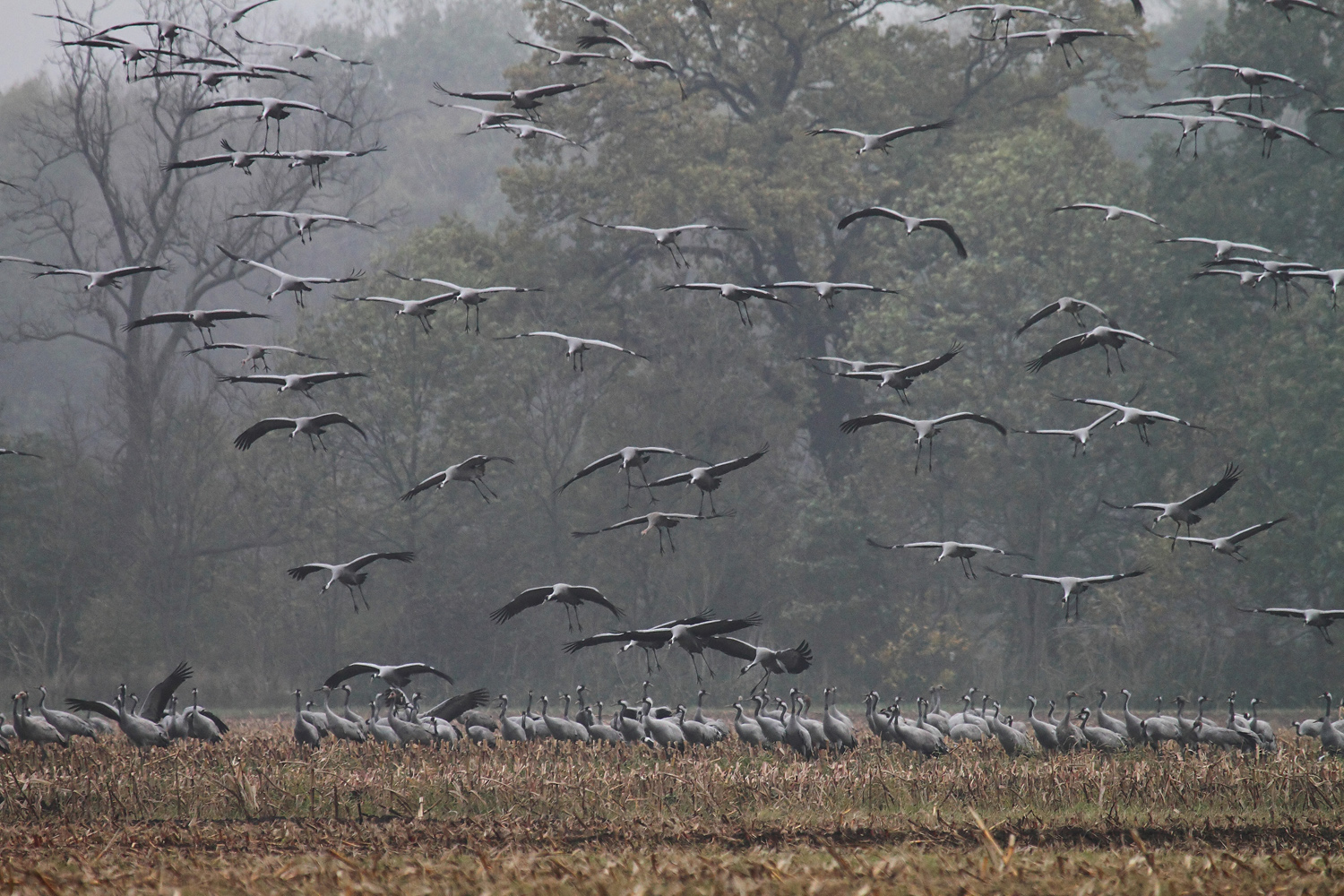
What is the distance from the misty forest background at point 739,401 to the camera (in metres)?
40.0

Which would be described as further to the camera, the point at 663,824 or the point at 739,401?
the point at 739,401

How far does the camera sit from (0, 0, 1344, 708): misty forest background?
1576 inches

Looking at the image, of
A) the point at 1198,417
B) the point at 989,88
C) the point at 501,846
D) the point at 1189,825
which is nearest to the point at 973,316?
the point at 1198,417

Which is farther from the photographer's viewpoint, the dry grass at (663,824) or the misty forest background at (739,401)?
the misty forest background at (739,401)

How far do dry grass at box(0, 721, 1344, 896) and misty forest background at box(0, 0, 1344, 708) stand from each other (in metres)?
22.1

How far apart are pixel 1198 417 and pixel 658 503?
1469 centimetres

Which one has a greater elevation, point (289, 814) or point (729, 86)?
point (729, 86)

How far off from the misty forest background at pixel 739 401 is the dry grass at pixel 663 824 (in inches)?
871

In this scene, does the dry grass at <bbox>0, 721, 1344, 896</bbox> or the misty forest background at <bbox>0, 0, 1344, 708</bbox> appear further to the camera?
the misty forest background at <bbox>0, 0, 1344, 708</bbox>

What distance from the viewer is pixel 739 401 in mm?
43719

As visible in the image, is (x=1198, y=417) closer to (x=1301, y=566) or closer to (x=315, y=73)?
(x=1301, y=566)

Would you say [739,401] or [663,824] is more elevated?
[663,824]

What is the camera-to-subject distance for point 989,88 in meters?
47.0

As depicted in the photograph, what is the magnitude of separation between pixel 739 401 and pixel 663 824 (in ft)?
96.6
